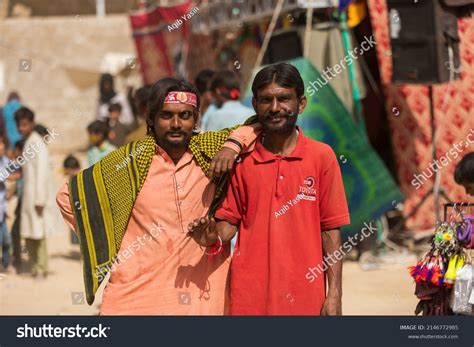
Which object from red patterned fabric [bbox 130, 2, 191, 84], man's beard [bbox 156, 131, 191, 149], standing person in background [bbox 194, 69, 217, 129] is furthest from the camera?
red patterned fabric [bbox 130, 2, 191, 84]

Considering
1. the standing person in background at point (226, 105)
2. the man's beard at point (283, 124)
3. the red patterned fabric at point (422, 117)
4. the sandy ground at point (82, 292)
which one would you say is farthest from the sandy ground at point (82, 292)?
the man's beard at point (283, 124)

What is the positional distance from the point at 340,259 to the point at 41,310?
469cm

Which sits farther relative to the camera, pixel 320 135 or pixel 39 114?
pixel 39 114

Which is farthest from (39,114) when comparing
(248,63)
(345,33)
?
(345,33)

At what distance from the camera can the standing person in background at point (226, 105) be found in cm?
648

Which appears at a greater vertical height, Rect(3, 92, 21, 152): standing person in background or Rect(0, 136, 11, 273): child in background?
Rect(3, 92, 21, 152): standing person in background

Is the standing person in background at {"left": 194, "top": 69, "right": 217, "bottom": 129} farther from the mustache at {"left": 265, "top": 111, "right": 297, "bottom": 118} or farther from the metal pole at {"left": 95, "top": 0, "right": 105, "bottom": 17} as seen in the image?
the metal pole at {"left": 95, "top": 0, "right": 105, "bottom": 17}

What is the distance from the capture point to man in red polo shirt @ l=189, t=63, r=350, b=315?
12.6ft

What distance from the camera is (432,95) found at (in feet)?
30.3

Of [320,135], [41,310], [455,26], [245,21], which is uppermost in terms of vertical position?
[245,21]

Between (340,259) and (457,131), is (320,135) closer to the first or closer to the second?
(457,131)

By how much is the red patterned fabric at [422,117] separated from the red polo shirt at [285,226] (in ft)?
18.9

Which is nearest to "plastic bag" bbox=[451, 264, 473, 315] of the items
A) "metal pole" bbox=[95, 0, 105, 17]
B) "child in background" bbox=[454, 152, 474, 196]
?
"child in background" bbox=[454, 152, 474, 196]

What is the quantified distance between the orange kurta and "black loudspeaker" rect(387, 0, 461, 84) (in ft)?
16.4
